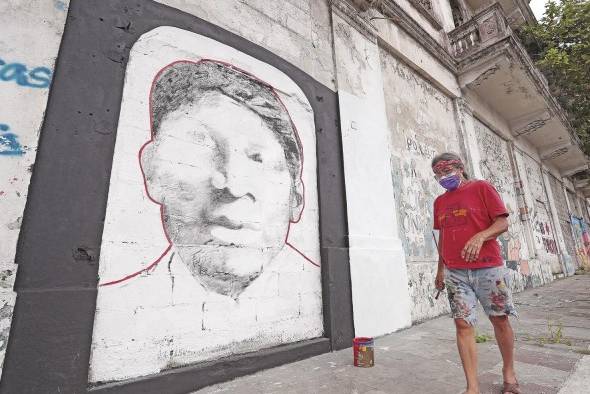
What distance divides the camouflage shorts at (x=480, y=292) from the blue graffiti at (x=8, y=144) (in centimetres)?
281

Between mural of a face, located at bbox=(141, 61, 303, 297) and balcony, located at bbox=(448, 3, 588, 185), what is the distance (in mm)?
6387

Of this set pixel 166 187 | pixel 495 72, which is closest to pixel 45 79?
pixel 166 187

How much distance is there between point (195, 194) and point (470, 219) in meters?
2.00

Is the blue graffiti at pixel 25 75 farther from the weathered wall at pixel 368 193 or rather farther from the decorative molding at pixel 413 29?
the decorative molding at pixel 413 29

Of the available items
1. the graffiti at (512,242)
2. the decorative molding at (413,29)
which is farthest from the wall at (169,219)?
the graffiti at (512,242)

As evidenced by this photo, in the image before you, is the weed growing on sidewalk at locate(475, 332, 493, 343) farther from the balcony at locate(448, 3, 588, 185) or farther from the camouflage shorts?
the balcony at locate(448, 3, 588, 185)

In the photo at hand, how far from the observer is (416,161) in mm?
5293

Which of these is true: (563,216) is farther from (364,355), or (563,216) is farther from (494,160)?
(364,355)

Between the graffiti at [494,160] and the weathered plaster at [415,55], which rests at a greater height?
the weathered plaster at [415,55]

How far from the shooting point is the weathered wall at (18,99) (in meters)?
1.62

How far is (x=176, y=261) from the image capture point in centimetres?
222

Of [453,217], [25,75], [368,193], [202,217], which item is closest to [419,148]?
[368,193]

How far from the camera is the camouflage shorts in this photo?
6.25 feet

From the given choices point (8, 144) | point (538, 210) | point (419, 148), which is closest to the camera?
point (8, 144)
